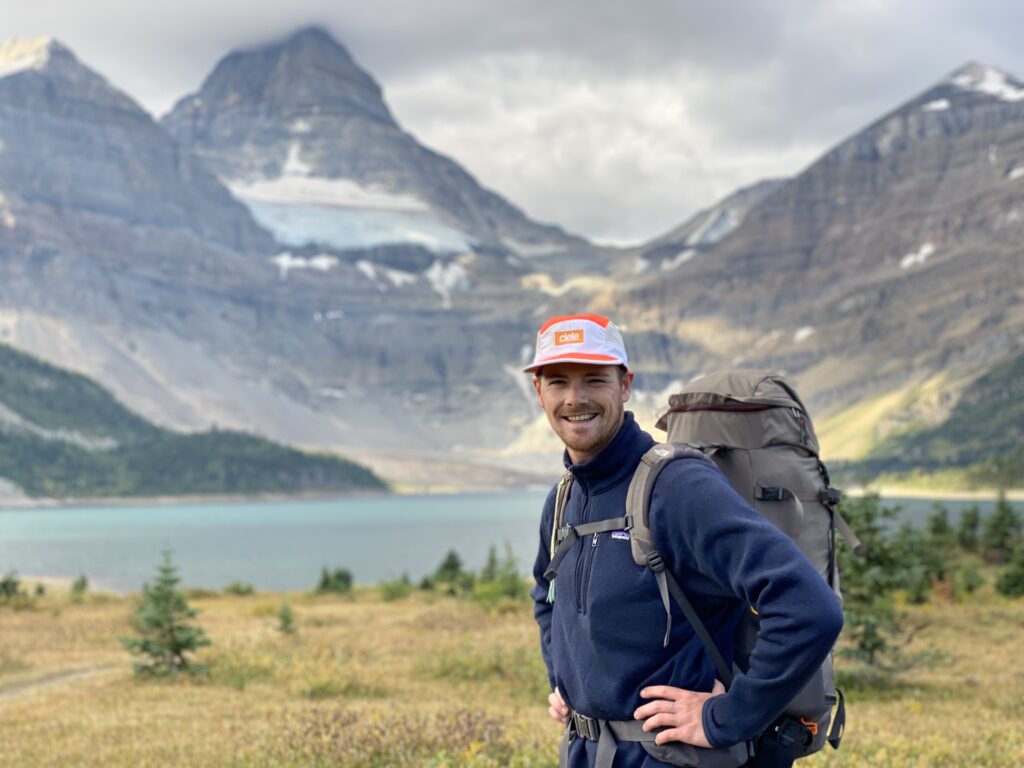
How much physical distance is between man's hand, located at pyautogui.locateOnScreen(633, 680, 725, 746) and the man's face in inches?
39.6

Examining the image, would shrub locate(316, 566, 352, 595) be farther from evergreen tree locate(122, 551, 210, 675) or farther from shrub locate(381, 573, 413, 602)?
evergreen tree locate(122, 551, 210, 675)

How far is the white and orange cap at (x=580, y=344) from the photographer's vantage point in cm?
445

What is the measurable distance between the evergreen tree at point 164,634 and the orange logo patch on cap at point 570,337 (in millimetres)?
14811

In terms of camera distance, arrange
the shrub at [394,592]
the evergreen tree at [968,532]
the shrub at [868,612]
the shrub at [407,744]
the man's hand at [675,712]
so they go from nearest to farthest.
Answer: the man's hand at [675,712], the shrub at [407,744], the shrub at [868,612], the shrub at [394,592], the evergreen tree at [968,532]

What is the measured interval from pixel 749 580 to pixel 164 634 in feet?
52.7

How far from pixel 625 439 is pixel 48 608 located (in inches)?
1403

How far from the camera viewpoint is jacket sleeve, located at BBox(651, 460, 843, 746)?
377 cm

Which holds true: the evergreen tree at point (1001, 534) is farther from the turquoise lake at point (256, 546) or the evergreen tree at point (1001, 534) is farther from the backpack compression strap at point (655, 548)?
the backpack compression strap at point (655, 548)

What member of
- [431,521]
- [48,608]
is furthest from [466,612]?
[431,521]

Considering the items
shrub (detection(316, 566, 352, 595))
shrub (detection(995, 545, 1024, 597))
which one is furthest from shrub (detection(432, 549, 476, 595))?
shrub (detection(995, 545, 1024, 597))

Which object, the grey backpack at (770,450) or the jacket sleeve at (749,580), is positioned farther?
the grey backpack at (770,450)

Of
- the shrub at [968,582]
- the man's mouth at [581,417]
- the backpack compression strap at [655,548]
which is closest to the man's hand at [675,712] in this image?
the backpack compression strap at [655,548]

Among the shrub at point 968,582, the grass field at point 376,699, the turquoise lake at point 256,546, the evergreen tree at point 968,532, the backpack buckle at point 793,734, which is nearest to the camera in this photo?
the backpack buckle at point 793,734

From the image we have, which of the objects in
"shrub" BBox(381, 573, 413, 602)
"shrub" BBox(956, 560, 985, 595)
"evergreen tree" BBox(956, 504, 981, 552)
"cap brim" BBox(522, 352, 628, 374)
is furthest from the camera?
"evergreen tree" BBox(956, 504, 981, 552)
